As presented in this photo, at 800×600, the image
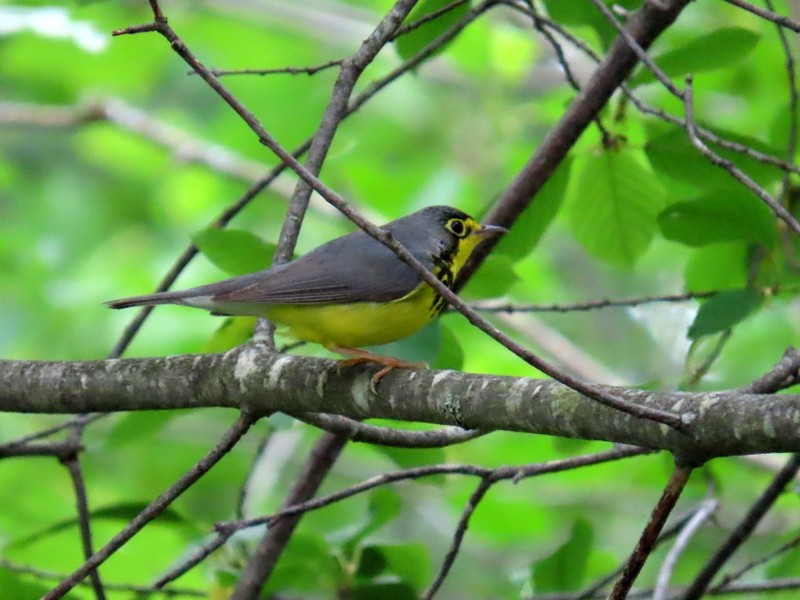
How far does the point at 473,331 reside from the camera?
854cm

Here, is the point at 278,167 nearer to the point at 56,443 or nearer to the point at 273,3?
the point at 56,443

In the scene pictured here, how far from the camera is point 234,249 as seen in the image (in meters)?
4.07

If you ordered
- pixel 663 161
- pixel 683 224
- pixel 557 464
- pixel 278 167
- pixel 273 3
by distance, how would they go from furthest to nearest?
pixel 273 3 → pixel 278 167 → pixel 663 161 → pixel 683 224 → pixel 557 464

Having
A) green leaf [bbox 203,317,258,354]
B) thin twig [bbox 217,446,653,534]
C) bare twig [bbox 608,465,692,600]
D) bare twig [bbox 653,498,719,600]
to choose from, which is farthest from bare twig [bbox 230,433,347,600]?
bare twig [bbox 608,465,692,600]

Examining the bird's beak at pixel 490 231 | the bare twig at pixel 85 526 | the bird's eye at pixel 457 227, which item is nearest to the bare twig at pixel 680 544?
the bird's beak at pixel 490 231

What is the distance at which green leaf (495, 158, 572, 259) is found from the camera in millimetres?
Answer: 4457

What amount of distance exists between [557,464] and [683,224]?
109 centimetres

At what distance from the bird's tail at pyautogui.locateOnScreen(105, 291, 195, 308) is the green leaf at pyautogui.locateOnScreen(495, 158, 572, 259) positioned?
4.73ft

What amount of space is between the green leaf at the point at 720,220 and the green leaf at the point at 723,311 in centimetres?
24

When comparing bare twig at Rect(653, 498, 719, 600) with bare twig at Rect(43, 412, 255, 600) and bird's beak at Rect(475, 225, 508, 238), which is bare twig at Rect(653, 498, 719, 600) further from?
bare twig at Rect(43, 412, 255, 600)

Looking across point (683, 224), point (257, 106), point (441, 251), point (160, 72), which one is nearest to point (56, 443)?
point (441, 251)

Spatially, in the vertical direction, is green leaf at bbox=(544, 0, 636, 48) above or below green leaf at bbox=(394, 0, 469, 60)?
below

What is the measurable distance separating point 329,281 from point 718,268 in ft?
5.34

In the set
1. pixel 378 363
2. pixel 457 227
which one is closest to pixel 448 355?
pixel 378 363
